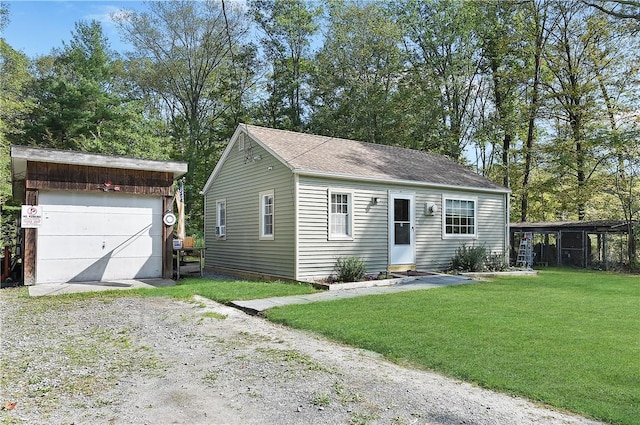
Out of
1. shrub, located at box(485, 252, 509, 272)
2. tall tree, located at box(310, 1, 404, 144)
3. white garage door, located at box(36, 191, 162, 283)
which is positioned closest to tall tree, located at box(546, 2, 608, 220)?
tall tree, located at box(310, 1, 404, 144)

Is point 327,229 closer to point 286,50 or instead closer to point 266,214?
point 266,214

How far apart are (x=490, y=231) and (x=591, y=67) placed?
1288 cm

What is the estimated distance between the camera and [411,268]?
13266mm

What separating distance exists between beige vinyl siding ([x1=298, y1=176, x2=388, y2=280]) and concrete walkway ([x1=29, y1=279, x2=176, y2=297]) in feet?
11.6

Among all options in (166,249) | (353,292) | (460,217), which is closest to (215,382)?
(353,292)

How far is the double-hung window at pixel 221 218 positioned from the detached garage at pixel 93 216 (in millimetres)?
2833

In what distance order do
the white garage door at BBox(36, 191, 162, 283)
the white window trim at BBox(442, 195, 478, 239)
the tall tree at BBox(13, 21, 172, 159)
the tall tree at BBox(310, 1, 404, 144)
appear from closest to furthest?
the white garage door at BBox(36, 191, 162, 283)
the white window trim at BBox(442, 195, 478, 239)
the tall tree at BBox(13, 21, 172, 159)
the tall tree at BBox(310, 1, 404, 144)

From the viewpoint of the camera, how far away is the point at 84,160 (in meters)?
10.6

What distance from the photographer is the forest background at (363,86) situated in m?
21.9

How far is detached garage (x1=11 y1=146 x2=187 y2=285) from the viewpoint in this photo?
10172 mm

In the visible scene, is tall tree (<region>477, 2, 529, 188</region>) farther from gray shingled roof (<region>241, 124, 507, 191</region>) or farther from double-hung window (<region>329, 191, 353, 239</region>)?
double-hung window (<region>329, 191, 353, 239</region>)

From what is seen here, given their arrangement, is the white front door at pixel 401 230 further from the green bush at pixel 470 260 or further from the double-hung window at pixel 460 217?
the green bush at pixel 470 260

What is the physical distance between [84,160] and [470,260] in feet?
36.8

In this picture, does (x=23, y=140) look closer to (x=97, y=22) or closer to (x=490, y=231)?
(x=97, y=22)
